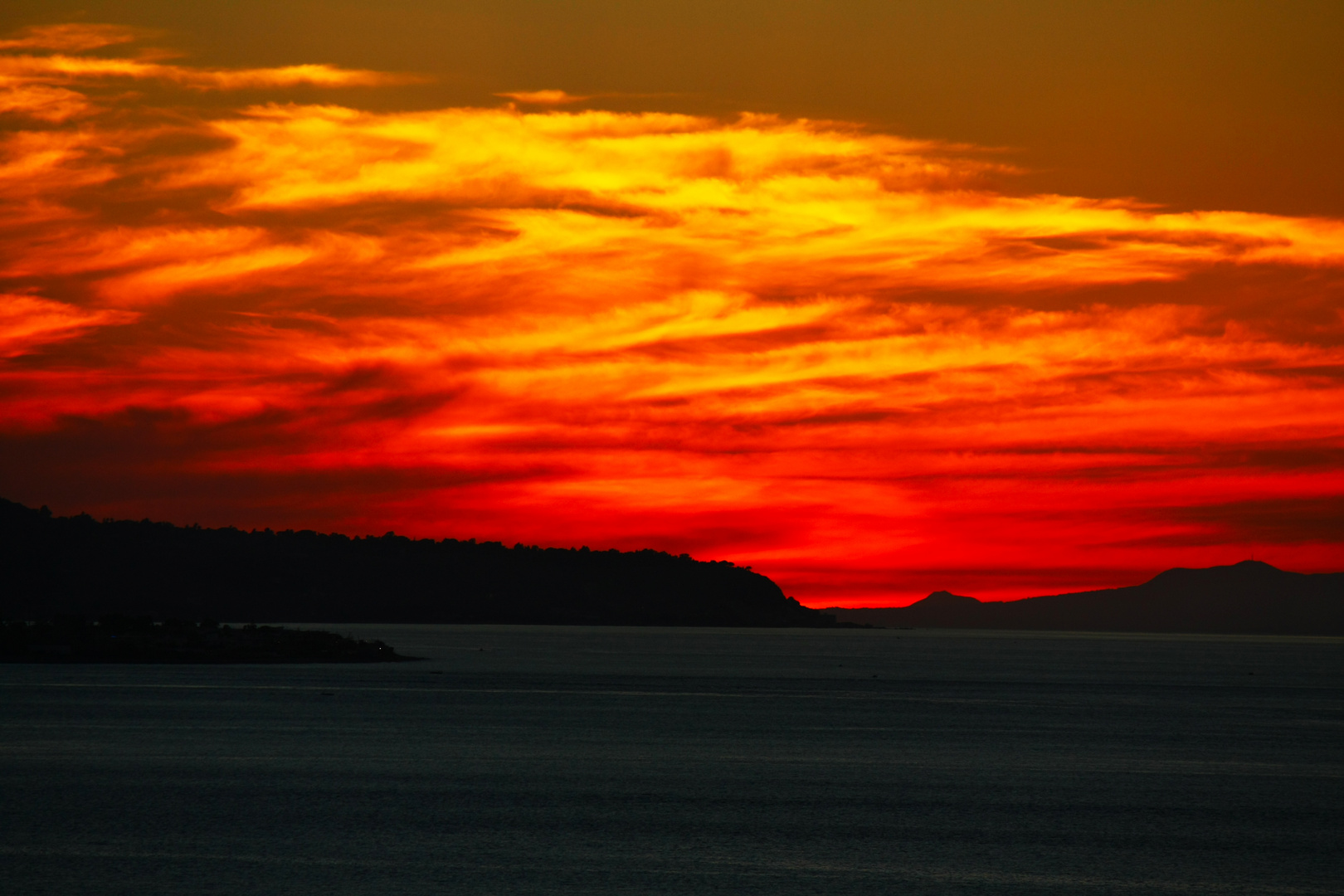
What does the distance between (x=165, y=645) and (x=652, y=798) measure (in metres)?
114

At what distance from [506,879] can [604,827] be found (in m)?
5.39

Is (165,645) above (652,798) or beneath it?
beneath

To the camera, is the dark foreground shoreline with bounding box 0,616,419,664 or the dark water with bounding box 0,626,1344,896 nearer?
the dark water with bounding box 0,626,1344,896

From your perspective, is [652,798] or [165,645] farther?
[165,645]

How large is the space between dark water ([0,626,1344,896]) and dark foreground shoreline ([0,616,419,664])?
6241cm

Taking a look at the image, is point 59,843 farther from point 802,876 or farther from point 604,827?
point 802,876

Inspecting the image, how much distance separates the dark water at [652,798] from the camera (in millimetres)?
20312

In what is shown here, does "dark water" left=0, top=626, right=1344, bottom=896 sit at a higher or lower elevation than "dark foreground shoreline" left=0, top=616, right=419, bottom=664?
higher

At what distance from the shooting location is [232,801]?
27859 millimetres

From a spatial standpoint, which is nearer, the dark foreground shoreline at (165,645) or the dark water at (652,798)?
the dark water at (652,798)

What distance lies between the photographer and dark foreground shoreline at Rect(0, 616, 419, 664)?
12475 centimetres

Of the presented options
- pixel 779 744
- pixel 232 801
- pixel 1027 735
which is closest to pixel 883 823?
pixel 232 801

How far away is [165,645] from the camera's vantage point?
13238 centimetres

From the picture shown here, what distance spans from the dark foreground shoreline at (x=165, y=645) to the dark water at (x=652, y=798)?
62409 millimetres
